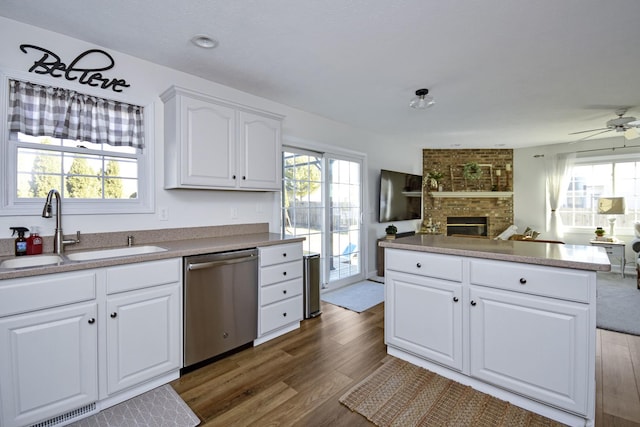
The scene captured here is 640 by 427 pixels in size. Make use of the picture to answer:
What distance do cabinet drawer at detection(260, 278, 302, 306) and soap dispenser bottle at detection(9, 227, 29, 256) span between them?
159cm

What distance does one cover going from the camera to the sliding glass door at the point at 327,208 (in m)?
3.71

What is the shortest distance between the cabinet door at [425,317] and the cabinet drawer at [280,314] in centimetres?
91

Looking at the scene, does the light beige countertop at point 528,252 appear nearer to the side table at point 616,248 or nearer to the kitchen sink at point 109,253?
the kitchen sink at point 109,253

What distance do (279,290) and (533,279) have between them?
1.92 metres

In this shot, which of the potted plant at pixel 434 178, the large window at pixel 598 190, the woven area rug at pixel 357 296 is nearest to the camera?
the woven area rug at pixel 357 296

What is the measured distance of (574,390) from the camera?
1612 millimetres

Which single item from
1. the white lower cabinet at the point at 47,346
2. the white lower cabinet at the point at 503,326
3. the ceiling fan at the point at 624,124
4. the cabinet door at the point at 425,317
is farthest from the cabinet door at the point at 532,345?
the ceiling fan at the point at 624,124

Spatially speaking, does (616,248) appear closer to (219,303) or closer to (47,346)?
(219,303)

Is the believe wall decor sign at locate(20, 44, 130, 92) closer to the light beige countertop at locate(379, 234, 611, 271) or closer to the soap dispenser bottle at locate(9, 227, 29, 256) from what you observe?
the soap dispenser bottle at locate(9, 227, 29, 256)

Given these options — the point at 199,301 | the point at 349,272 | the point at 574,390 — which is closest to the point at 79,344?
the point at 199,301

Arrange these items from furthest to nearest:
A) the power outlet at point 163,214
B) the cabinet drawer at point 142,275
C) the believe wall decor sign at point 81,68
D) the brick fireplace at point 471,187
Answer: the brick fireplace at point 471,187, the power outlet at point 163,214, the believe wall decor sign at point 81,68, the cabinet drawer at point 142,275

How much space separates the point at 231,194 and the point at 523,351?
265 cm

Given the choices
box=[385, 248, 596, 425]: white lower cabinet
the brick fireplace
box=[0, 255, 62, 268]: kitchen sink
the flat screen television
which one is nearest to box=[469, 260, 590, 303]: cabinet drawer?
box=[385, 248, 596, 425]: white lower cabinet

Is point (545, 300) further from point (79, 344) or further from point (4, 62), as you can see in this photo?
point (4, 62)
